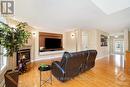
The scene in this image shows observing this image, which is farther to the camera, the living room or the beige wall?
the beige wall

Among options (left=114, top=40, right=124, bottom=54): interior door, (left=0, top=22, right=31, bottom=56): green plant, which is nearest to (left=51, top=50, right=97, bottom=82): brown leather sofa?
(left=0, top=22, right=31, bottom=56): green plant

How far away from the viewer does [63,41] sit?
9.18 m

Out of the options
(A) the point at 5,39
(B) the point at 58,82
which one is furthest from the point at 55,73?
(A) the point at 5,39

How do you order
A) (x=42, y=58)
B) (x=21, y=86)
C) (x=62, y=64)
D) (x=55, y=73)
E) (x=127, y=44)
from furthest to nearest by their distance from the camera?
(x=127, y=44) → (x=42, y=58) → (x=55, y=73) → (x=62, y=64) → (x=21, y=86)

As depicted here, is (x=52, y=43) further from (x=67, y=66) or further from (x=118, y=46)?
(x=118, y=46)

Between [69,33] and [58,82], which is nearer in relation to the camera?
[58,82]

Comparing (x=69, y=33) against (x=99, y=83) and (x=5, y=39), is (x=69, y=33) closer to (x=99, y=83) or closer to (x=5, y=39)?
(x=99, y=83)

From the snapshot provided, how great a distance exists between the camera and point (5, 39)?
2.28m

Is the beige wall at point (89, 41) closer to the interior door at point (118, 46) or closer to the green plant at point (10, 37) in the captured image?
the interior door at point (118, 46)

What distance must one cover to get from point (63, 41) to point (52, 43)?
1286 mm

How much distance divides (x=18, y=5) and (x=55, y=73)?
2492mm

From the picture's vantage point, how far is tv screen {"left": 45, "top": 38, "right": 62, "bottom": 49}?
25.9 ft

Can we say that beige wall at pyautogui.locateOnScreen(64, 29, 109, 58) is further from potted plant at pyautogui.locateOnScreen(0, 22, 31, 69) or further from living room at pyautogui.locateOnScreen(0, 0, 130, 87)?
potted plant at pyautogui.locateOnScreen(0, 22, 31, 69)

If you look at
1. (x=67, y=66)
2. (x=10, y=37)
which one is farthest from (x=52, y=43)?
(x=10, y=37)
